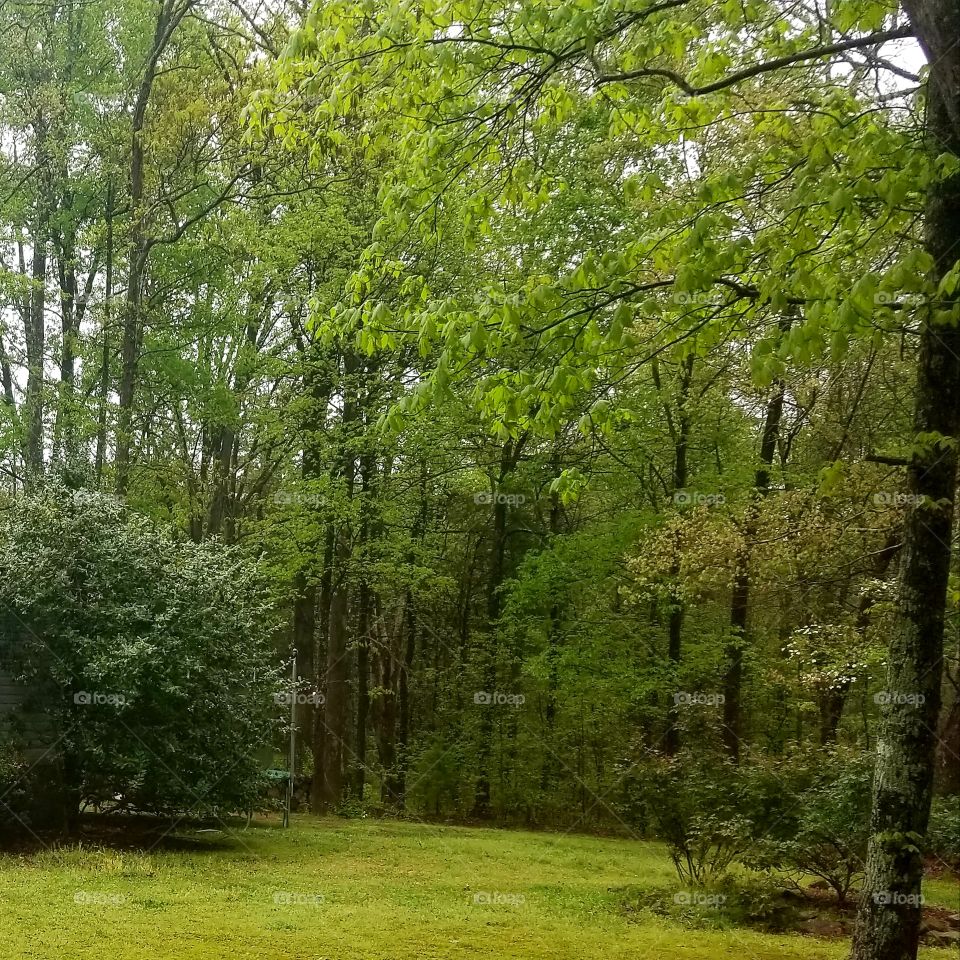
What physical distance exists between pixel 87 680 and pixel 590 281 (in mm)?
8391

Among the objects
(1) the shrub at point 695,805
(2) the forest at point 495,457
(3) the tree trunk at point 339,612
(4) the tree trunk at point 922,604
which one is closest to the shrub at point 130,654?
(2) the forest at point 495,457

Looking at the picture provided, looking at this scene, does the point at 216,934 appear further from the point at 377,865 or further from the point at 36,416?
the point at 36,416

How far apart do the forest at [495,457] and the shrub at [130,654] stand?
0.17 ft

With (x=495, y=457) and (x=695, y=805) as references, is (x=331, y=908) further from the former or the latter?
(x=495, y=457)

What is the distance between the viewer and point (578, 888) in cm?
1029

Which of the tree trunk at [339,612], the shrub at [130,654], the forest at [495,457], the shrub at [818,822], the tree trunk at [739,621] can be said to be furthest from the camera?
the tree trunk at [339,612]

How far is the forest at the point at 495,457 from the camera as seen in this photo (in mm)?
5309

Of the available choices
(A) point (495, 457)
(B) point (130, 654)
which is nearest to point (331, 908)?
(B) point (130, 654)

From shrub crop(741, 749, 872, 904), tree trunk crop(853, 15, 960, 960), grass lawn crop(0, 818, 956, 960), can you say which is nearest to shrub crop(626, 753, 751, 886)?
shrub crop(741, 749, 872, 904)

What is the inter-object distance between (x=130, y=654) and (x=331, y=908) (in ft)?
13.6

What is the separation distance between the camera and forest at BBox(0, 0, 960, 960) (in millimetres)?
5309

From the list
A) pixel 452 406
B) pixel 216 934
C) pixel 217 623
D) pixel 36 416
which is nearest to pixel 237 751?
pixel 217 623

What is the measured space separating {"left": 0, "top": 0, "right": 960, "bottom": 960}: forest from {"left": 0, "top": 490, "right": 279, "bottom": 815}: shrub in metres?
0.05

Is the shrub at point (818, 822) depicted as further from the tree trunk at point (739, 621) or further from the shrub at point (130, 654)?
the tree trunk at point (739, 621)
